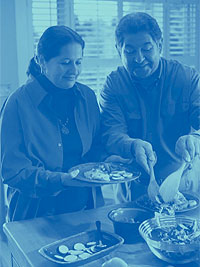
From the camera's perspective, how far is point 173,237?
3.40ft

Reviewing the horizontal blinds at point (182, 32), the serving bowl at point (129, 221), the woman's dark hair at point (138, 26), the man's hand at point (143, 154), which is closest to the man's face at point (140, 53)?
the woman's dark hair at point (138, 26)

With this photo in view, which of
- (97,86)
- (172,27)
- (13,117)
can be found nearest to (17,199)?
(13,117)

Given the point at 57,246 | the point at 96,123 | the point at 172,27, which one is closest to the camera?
the point at 57,246

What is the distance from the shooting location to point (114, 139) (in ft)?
5.26

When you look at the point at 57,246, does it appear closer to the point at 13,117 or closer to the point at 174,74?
the point at 13,117

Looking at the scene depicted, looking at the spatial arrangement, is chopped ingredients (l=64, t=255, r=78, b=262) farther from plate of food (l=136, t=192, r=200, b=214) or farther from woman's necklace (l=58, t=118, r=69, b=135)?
woman's necklace (l=58, t=118, r=69, b=135)

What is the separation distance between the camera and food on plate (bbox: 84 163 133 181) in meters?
1.39

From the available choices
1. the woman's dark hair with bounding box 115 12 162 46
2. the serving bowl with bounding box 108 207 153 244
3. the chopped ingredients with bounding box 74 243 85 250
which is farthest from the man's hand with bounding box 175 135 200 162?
the chopped ingredients with bounding box 74 243 85 250

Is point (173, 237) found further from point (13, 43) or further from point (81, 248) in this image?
point (13, 43)

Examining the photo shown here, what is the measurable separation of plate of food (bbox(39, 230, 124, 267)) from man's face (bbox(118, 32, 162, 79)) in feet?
2.46

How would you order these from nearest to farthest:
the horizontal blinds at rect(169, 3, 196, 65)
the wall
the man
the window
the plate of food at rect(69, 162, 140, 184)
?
the plate of food at rect(69, 162, 140, 184) < the man < the wall < the window < the horizontal blinds at rect(169, 3, 196, 65)

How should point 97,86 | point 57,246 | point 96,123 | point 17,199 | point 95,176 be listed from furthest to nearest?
point 97,86, point 96,123, point 17,199, point 95,176, point 57,246

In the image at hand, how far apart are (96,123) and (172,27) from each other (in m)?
1.68

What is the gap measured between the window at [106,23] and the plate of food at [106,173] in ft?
4.36
